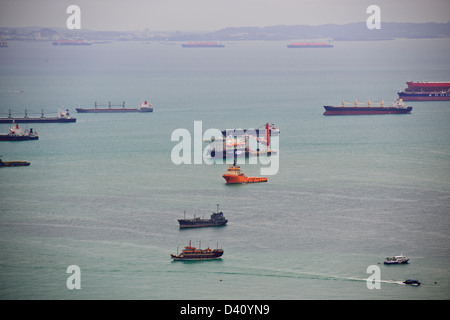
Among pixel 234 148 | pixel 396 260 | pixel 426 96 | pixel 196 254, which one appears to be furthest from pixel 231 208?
pixel 426 96

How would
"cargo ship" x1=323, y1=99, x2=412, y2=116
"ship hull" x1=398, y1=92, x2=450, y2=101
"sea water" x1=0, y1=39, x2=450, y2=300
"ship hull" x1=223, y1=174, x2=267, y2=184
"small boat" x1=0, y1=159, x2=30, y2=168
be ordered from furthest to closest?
"ship hull" x1=398, y1=92, x2=450, y2=101 → "cargo ship" x1=323, y1=99, x2=412, y2=116 → "small boat" x1=0, y1=159, x2=30, y2=168 → "ship hull" x1=223, y1=174, x2=267, y2=184 → "sea water" x1=0, y1=39, x2=450, y2=300

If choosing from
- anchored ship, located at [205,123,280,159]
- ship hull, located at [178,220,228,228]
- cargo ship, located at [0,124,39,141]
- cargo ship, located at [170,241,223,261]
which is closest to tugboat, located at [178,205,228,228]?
ship hull, located at [178,220,228,228]

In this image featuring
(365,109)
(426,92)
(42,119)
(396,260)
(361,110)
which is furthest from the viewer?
(426,92)

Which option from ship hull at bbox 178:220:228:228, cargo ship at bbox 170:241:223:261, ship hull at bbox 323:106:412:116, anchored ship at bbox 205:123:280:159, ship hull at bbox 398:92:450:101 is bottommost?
cargo ship at bbox 170:241:223:261

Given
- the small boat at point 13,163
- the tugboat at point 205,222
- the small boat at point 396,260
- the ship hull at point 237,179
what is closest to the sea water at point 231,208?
the small boat at point 396,260

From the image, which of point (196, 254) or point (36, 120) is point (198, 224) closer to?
point (196, 254)

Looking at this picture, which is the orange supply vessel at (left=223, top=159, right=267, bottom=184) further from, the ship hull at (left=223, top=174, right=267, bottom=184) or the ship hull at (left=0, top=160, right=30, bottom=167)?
the ship hull at (left=0, top=160, right=30, bottom=167)
